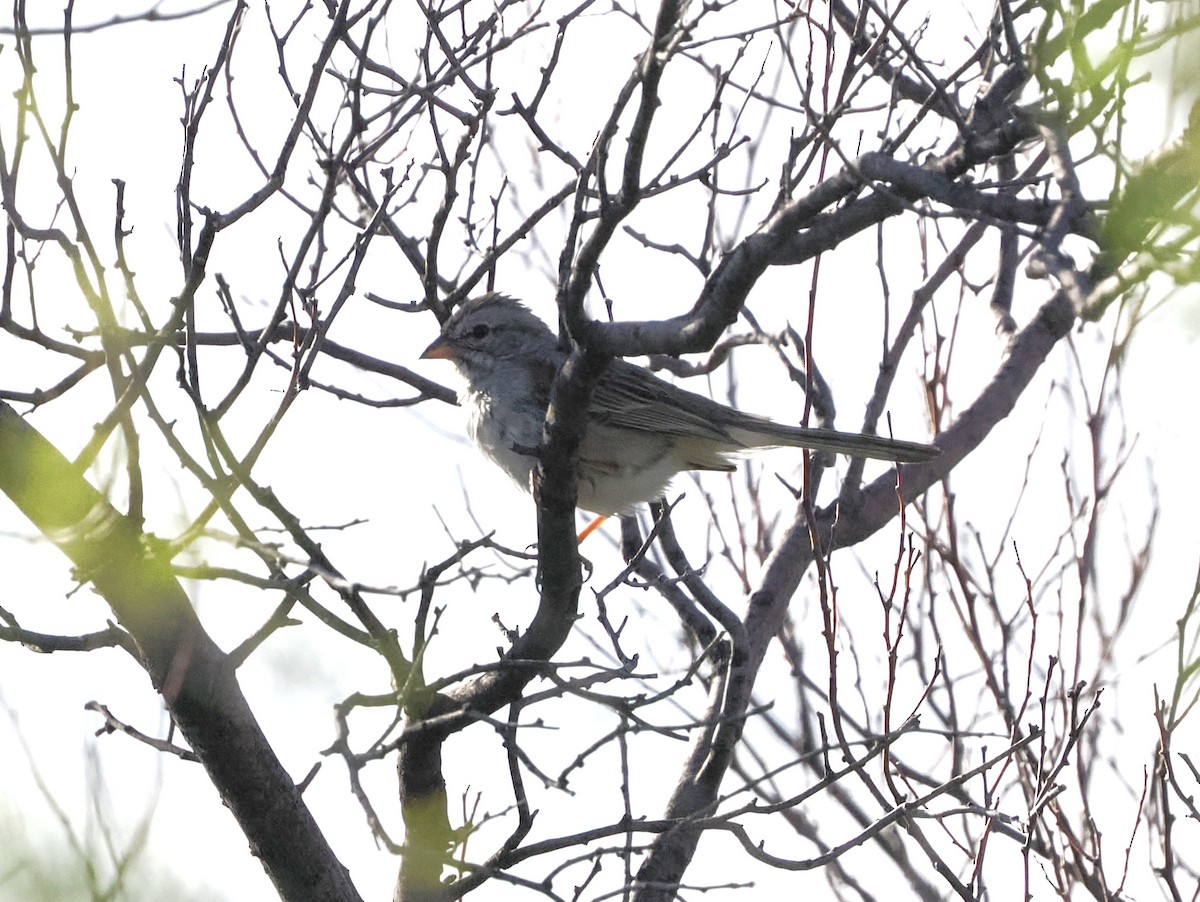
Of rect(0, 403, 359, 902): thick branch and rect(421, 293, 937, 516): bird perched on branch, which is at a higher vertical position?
rect(421, 293, 937, 516): bird perched on branch

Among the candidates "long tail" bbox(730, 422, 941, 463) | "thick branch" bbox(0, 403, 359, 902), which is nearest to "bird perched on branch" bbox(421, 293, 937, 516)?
"long tail" bbox(730, 422, 941, 463)

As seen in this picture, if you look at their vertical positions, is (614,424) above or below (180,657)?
above

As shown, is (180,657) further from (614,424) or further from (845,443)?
(845,443)

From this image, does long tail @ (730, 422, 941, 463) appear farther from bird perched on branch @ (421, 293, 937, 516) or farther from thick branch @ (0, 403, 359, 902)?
thick branch @ (0, 403, 359, 902)

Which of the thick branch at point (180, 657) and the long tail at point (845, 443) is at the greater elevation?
the long tail at point (845, 443)

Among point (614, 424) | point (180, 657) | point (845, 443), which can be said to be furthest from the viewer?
point (614, 424)

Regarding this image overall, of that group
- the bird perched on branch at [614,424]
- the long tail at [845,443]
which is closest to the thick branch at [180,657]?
the bird perched on branch at [614,424]

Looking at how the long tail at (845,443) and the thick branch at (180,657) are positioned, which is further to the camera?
the long tail at (845,443)

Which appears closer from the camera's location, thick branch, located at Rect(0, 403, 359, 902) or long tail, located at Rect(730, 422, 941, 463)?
thick branch, located at Rect(0, 403, 359, 902)

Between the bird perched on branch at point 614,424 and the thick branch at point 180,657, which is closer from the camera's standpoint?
the thick branch at point 180,657

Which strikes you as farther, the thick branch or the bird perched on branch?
the bird perched on branch

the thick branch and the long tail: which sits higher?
the long tail

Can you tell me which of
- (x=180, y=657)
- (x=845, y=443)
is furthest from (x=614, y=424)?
(x=180, y=657)

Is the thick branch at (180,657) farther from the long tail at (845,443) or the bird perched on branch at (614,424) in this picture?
the long tail at (845,443)
